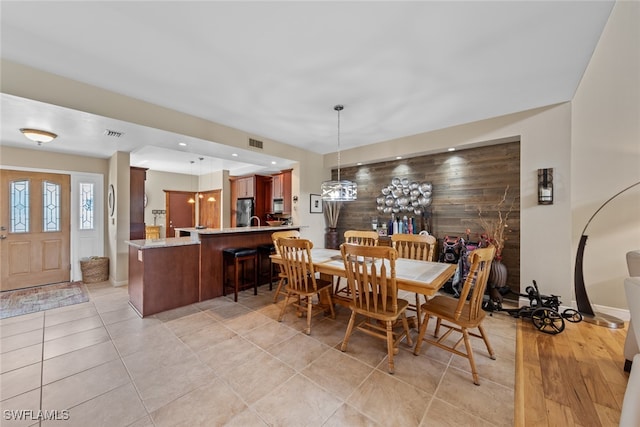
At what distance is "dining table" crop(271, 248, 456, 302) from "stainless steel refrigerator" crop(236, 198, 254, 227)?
3.63 metres

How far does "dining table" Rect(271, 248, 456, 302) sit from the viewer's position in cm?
201

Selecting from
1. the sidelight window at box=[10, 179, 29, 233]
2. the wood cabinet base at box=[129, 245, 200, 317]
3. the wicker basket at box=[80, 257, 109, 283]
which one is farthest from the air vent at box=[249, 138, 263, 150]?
the sidelight window at box=[10, 179, 29, 233]

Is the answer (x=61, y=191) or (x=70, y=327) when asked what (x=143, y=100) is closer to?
(x=70, y=327)

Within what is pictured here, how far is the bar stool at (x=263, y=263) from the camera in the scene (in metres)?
4.25

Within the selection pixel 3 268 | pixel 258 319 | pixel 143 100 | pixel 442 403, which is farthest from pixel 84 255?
pixel 442 403

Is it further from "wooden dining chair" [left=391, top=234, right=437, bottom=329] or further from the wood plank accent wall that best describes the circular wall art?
"wooden dining chair" [left=391, top=234, right=437, bottom=329]

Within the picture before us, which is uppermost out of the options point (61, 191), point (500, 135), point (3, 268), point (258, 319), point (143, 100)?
point (143, 100)

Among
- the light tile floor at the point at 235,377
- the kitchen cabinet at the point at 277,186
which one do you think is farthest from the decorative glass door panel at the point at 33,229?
the kitchen cabinet at the point at 277,186

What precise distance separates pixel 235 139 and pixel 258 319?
288 centimetres

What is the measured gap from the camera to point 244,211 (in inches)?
264

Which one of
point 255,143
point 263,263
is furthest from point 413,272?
point 255,143

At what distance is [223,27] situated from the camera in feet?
6.21

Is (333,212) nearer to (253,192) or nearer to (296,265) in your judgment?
(253,192)

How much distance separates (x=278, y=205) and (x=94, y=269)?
3.82 metres
